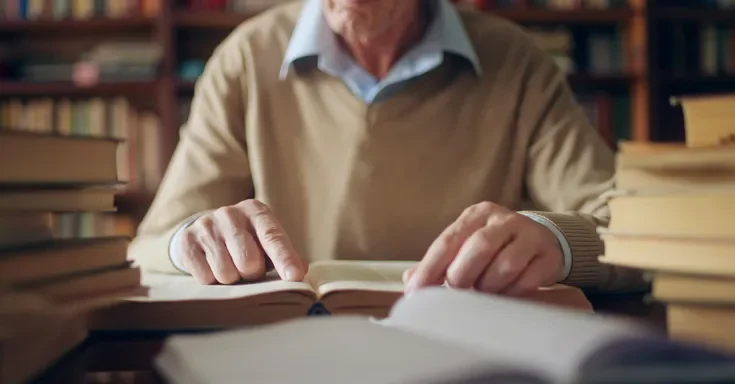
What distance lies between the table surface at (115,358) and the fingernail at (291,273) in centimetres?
16

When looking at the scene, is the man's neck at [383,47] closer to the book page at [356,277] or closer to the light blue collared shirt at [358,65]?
the light blue collared shirt at [358,65]

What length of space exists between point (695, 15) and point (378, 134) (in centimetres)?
187

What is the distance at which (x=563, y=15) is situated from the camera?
2549 millimetres

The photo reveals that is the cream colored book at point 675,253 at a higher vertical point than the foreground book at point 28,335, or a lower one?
higher

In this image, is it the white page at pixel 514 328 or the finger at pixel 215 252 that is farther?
the finger at pixel 215 252

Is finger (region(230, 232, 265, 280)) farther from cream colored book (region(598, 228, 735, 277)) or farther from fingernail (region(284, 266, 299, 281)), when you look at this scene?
cream colored book (region(598, 228, 735, 277))

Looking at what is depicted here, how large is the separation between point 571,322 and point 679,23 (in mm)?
2598

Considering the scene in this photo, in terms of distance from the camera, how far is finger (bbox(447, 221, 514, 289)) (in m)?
0.64

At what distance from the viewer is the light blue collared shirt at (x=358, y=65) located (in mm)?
1239

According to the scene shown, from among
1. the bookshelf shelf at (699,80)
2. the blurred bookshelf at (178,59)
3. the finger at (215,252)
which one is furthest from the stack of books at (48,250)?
the bookshelf shelf at (699,80)

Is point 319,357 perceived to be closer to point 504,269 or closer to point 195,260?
point 504,269

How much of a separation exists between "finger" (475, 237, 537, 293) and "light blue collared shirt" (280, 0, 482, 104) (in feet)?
2.01

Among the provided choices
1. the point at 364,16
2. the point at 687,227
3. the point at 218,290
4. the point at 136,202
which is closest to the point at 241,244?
the point at 218,290

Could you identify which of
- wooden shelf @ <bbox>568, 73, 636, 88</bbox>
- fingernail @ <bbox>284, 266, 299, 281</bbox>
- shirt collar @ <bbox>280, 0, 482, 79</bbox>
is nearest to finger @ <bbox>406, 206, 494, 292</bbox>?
fingernail @ <bbox>284, 266, 299, 281</bbox>
